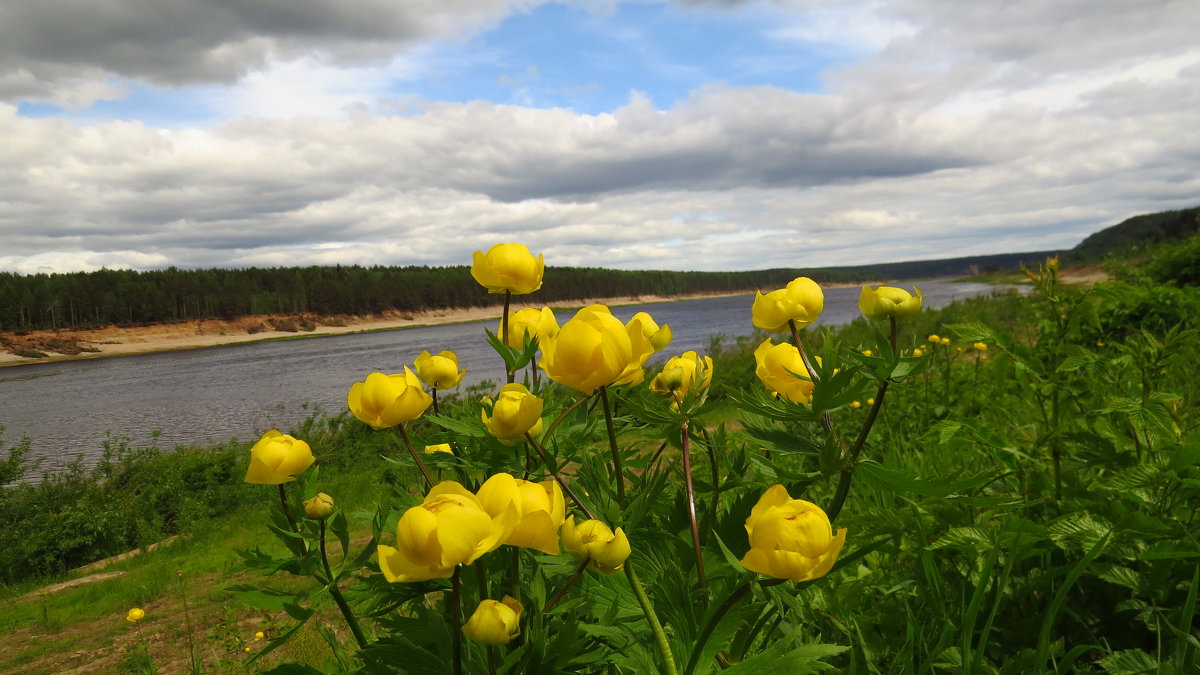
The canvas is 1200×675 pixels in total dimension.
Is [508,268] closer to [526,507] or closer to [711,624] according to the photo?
[526,507]

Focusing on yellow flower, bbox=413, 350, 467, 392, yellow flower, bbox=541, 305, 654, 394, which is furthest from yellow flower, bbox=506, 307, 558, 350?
yellow flower, bbox=541, 305, 654, 394

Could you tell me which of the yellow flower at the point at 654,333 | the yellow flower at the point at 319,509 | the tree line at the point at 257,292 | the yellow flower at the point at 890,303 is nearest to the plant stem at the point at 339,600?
the yellow flower at the point at 319,509

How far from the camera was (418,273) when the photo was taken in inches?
2291

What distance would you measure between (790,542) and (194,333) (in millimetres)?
52125

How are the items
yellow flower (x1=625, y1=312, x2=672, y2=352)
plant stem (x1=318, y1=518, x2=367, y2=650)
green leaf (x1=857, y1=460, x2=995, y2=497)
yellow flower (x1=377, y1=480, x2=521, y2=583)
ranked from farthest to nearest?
yellow flower (x1=625, y1=312, x2=672, y2=352), plant stem (x1=318, y1=518, x2=367, y2=650), green leaf (x1=857, y1=460, x2=995, y2=497), yellow flower (x1=377, y1=480, x2=521, y2=583)

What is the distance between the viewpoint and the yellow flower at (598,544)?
23.4 inches

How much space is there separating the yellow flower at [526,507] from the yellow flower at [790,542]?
20 cm

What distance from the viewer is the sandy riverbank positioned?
38.1 m

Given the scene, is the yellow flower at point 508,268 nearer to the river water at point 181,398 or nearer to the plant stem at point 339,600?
the plant stem at point 339,600

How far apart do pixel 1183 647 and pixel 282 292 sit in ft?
182

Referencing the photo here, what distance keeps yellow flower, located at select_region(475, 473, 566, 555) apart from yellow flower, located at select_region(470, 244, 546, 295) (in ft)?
1.64

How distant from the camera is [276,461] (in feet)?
2.92

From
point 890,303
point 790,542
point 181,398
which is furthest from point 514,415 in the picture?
point 181,398

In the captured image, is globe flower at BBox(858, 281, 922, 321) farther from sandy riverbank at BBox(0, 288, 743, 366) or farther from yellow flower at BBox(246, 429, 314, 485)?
sandy riverbank at BBox(0, 288, 743, 366)
